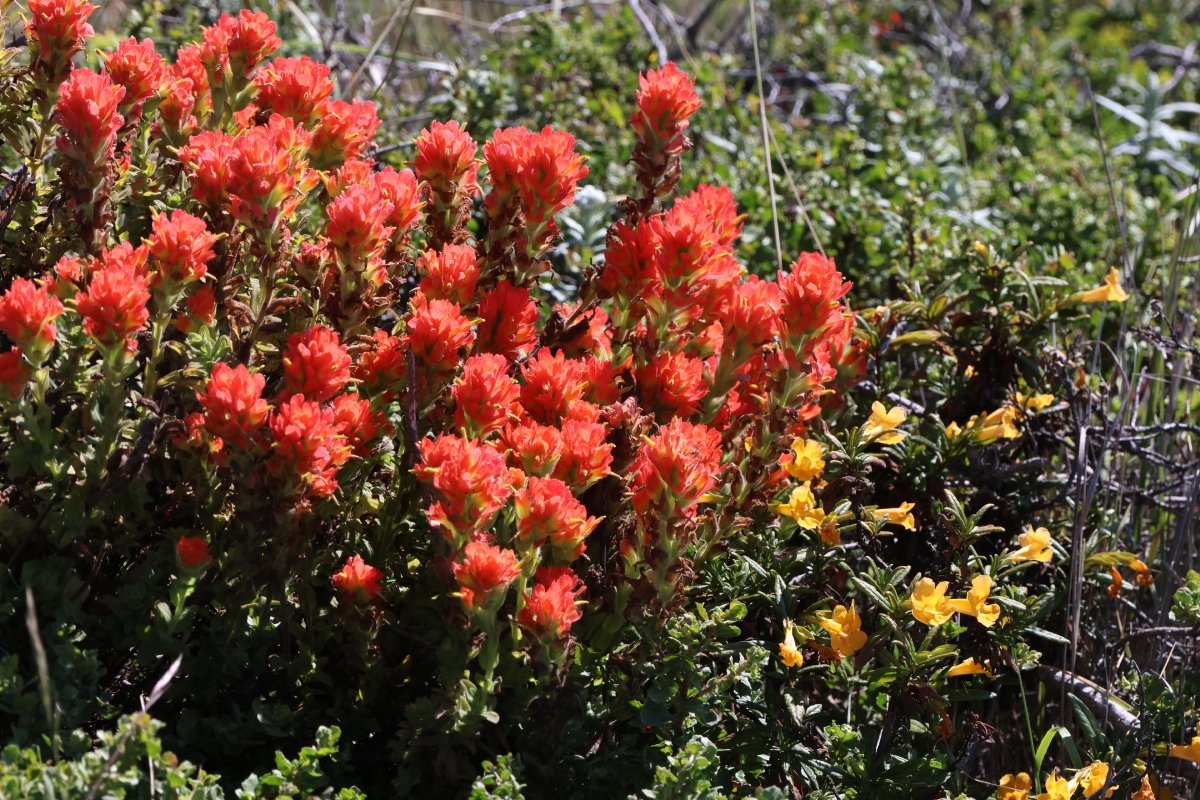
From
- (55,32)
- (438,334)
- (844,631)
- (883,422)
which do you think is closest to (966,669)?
(844,631)

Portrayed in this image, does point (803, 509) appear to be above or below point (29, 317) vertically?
below

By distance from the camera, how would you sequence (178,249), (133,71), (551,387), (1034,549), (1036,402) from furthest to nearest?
(1036,402) → (1034,549) → (133,71) → (551,387) → (178,249)

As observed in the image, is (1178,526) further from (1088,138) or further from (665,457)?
(1088,138)

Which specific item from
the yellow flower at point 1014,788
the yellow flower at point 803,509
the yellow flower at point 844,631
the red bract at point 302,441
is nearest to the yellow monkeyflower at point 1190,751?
the yellow flower at point 1014,788

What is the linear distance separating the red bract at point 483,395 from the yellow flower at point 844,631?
643 millimetres

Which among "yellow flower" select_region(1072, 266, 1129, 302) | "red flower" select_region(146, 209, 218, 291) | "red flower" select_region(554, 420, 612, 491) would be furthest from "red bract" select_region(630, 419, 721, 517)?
"yellow flower" select_region(1072, 266, 1129, 302)

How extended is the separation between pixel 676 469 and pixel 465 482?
29 centimetres

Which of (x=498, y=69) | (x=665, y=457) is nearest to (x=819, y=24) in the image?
(x=498, y=69)

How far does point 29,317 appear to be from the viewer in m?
1.56

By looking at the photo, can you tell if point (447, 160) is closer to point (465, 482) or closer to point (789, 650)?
point (465, 482)

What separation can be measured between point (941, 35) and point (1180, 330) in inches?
106

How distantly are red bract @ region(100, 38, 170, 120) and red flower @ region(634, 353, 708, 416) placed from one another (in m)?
0.89

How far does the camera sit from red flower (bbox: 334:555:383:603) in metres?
1.68

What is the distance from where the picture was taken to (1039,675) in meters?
2.36
